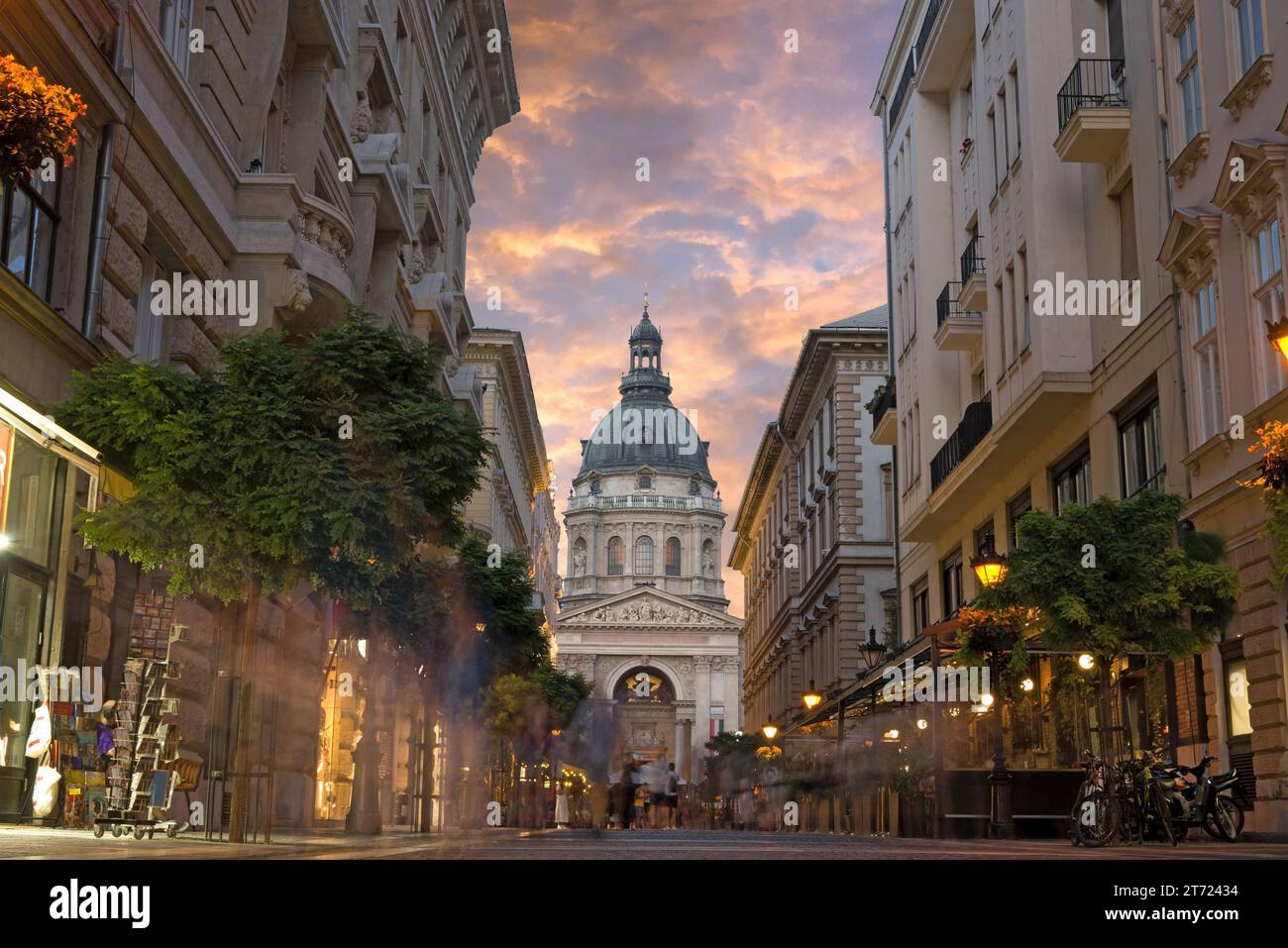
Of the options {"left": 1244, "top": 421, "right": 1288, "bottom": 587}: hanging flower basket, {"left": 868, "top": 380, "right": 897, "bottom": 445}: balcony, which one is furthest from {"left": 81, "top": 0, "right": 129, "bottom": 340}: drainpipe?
{"left": 868, "top": 380, "right": 897, "bottom": 445}: balcony

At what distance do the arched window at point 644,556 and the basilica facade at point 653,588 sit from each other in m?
0.11

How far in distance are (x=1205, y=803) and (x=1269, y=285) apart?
6.28 m

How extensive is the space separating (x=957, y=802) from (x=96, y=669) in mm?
13080

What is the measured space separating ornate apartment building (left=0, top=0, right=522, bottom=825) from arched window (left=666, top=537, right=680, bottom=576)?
444 ft

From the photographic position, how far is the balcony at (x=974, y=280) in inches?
1191

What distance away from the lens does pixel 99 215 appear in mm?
15750

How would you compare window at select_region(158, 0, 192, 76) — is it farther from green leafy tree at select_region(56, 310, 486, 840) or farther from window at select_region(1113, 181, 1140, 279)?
window at select_region(1113, 181, 1140, 279)

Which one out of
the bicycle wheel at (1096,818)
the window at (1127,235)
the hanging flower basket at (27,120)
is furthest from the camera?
the window at (1127,235)

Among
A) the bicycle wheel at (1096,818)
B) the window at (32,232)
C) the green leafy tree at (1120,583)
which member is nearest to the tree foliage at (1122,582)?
→ the green leafy tree at (1120,583)

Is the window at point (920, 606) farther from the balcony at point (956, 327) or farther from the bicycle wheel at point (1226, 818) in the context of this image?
the bicycle wheel at point (1226, 818)

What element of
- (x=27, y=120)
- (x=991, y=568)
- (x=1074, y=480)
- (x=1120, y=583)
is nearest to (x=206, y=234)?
(x=27, y=120)

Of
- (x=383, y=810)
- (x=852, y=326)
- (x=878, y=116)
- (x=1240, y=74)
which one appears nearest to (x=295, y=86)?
(x=1240, y=74)

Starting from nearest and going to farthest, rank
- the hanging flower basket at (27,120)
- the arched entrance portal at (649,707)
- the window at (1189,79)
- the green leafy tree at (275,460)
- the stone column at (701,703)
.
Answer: the hanging flower basket at (27,120), the green leafy tree at (275,460), the window at (1189,79), the stone column at (701,703), the arched entrance portal at (649,707)

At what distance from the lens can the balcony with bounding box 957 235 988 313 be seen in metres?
30.2
